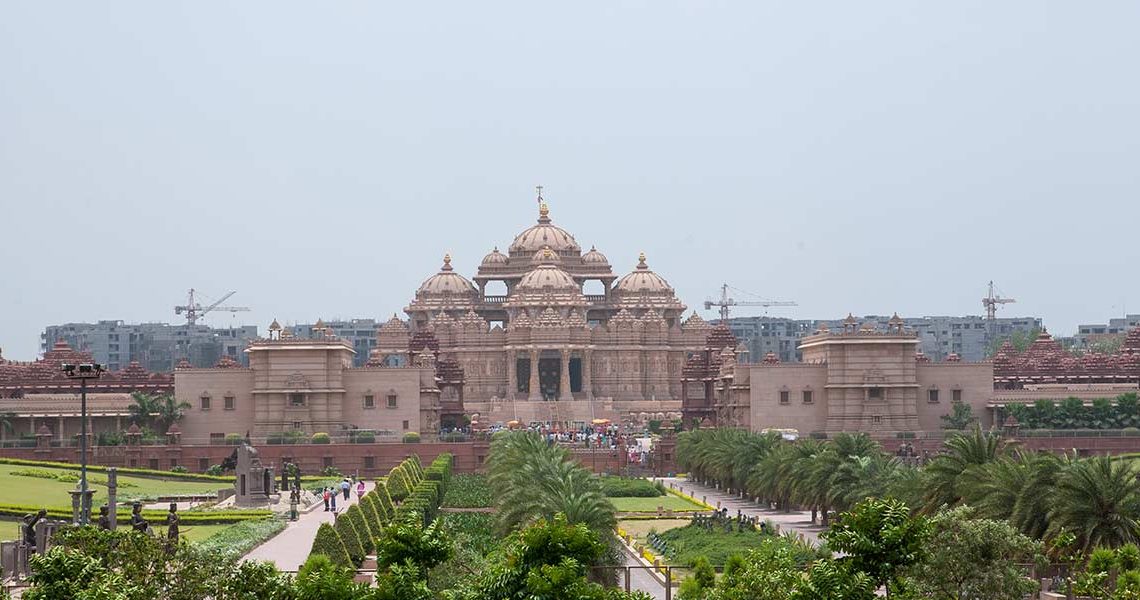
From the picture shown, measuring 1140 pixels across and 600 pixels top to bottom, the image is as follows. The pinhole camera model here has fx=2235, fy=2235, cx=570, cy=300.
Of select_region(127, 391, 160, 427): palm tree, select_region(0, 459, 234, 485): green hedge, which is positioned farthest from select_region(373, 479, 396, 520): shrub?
select_region(127, 391, 160, 427): palm tree

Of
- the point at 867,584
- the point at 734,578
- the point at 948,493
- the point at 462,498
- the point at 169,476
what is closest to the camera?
the point at 867,584

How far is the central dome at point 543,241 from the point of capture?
159375mm

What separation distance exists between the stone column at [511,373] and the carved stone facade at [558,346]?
2.5 inches

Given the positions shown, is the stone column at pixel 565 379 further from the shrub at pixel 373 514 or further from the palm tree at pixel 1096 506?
the palm tree at pixel 1096 506

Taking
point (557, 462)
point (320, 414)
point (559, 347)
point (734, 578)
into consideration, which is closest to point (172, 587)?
point (734, 578)

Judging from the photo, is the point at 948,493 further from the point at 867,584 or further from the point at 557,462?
the point at 867,584

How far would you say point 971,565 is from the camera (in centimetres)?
→ 3566

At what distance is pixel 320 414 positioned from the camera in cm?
9850

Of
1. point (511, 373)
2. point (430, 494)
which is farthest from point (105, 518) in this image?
point (511, 373)

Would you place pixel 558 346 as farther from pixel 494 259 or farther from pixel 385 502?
pixel 385 502

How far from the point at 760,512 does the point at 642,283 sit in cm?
8147

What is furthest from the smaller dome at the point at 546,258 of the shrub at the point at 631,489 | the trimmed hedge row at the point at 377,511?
the trimmed hedge row at the point at 377,511

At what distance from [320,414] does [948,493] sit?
52.6m

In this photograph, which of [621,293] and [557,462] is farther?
[621,293]
